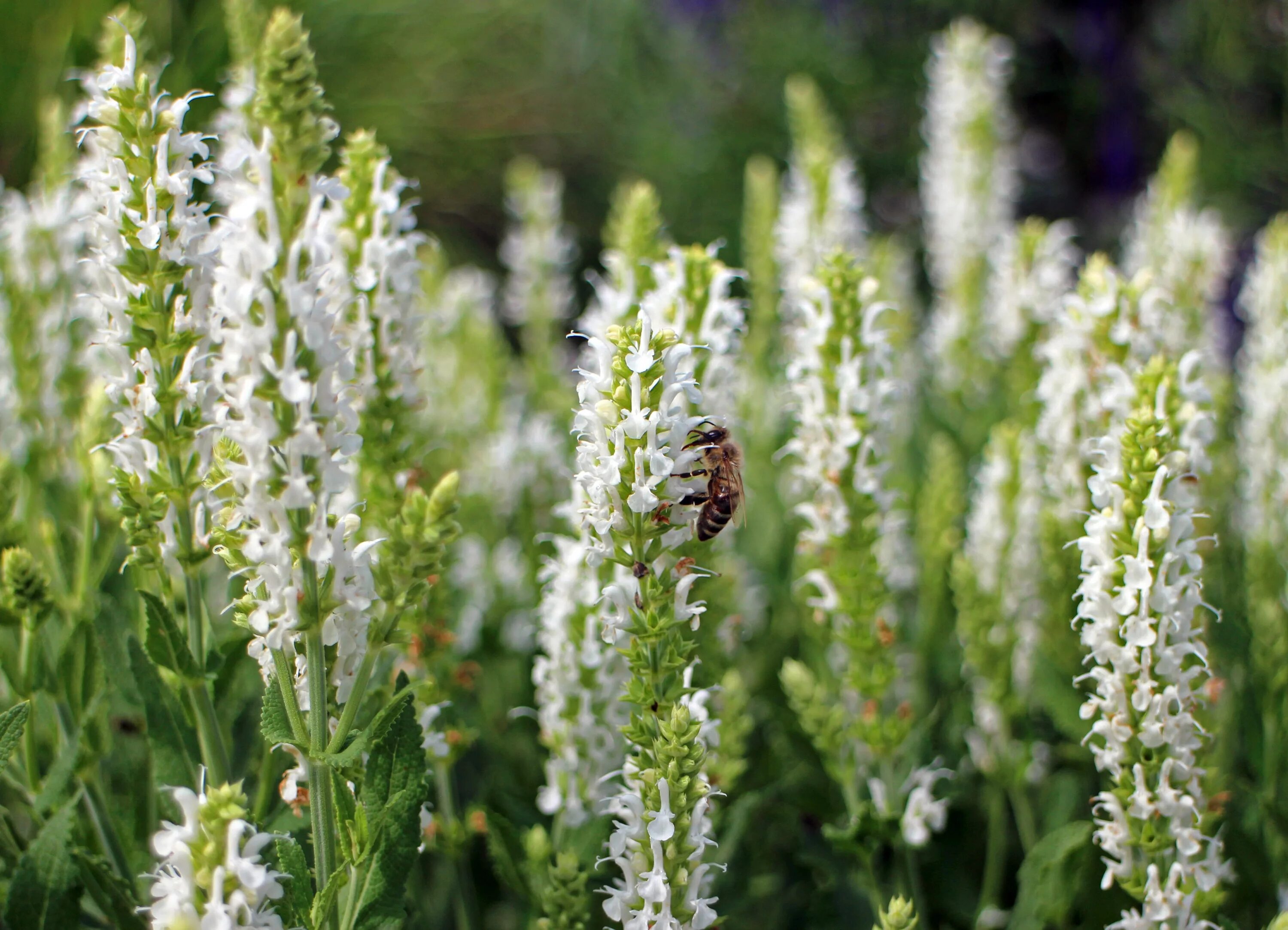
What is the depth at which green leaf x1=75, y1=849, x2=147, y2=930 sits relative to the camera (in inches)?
90.4

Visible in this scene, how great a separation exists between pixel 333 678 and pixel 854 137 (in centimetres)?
1025

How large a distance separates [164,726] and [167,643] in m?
0.28

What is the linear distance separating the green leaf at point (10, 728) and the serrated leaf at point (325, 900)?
685mm

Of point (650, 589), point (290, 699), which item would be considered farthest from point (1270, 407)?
point (290, 699)

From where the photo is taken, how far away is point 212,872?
1617mm

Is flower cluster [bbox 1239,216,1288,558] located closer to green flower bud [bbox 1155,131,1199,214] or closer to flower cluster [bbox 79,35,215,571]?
green flower bud [bbox 1155,131,1199,214]

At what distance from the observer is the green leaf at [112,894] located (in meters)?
2.29

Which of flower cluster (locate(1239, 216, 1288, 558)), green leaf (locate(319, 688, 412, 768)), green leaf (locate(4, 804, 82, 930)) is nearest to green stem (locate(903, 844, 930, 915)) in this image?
green leaf (locate(319, 688, 412, 768))

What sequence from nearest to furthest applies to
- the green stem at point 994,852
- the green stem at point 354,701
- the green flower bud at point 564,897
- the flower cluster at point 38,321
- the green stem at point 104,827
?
the green stem at point 354,701 → the green flower bud at point 564,897 → the green stem at point 104,827 → the green stem at point 994,852 → the flower cluster at point 38,321

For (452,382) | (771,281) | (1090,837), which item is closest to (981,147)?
(771,281)

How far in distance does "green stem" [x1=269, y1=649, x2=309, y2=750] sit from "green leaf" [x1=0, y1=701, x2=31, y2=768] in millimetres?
550

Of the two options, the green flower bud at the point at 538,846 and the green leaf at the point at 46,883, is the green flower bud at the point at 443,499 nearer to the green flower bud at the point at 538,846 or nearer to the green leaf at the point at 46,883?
the green flower bud at the point at 538,846

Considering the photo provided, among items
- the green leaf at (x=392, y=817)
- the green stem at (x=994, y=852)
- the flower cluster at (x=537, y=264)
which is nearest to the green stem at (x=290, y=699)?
the green leaf at (x=392, y=817)

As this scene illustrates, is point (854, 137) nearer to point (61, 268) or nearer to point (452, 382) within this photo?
point (452, 382)
